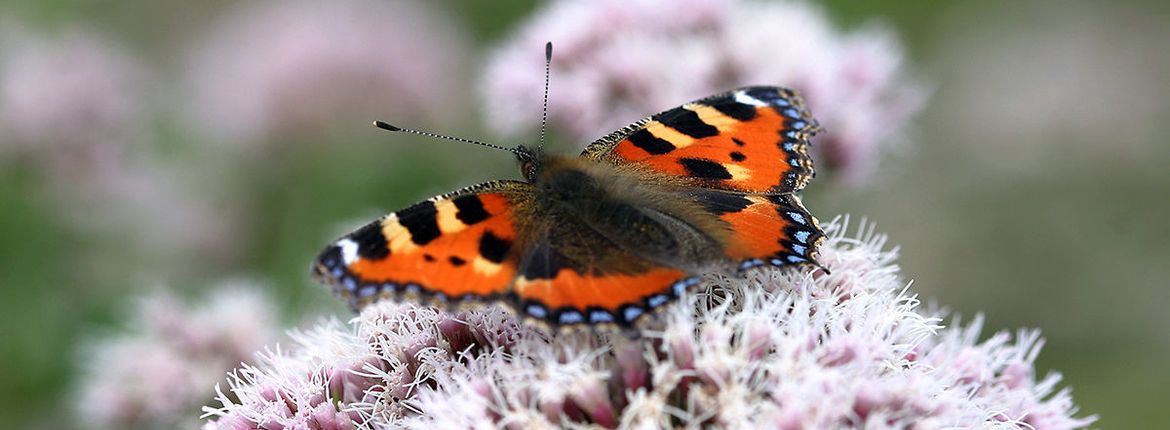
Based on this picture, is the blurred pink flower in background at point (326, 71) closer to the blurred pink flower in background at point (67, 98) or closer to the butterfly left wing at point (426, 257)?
the blurred pink flower in background at point (67, 98)

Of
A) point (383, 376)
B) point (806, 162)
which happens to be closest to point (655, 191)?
point (806, 162)

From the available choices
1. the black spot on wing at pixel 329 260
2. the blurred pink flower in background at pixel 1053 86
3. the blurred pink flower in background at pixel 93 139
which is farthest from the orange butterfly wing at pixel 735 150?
the blurred pink flower in background at pixel 1053 86

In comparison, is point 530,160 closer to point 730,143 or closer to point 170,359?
point 730,143

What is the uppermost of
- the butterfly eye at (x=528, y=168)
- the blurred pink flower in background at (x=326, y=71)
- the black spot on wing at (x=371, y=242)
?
the blurred pink flower in background at (x=326, y=71)

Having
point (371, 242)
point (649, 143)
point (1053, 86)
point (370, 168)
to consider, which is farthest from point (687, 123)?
point (1053, 86)

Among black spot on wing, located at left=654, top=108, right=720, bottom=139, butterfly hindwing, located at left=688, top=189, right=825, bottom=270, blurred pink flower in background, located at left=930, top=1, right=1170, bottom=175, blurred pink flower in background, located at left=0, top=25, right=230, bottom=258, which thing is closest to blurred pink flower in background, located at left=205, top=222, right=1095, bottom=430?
butterfly hindwing, located at left=688, top=189, right=825, bottom=270

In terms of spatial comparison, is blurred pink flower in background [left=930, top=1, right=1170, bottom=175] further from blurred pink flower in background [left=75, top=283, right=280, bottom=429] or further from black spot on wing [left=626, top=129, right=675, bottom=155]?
blurred pink flower in background [left=75, top=283, right=280, bottom=429]
